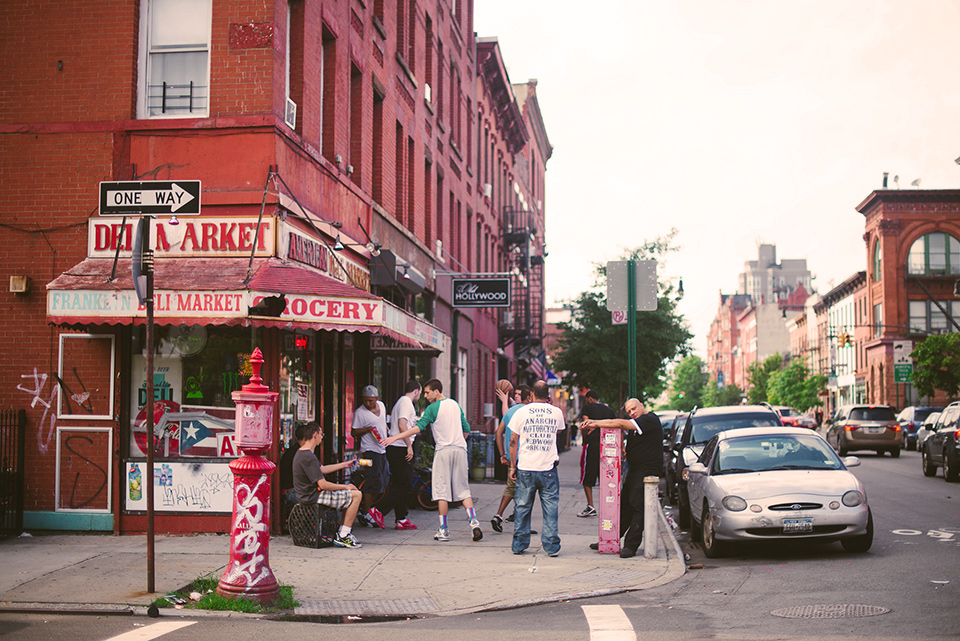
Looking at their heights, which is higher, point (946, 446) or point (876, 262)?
point (876, 262)

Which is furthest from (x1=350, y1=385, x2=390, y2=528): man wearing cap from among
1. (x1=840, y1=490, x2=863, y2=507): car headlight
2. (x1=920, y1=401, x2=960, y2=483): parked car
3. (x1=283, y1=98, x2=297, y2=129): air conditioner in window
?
(x1=920, y1=401, x2=960, y2=483): parked car

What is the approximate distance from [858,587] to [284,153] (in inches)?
326

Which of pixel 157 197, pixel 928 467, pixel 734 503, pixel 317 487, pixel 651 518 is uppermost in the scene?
pixel 157 197

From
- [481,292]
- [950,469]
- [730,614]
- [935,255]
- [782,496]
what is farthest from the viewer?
[935,255]

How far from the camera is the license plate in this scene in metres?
10.3

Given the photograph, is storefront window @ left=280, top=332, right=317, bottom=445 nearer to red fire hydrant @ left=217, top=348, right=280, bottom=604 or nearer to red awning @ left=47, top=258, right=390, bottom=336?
red awning @ left=47, top=258, right=390, bottom=336

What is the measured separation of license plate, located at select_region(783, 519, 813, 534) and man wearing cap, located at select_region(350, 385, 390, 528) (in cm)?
528

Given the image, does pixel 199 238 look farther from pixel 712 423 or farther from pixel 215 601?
pixel 712 423

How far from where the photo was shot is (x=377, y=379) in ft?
62.2

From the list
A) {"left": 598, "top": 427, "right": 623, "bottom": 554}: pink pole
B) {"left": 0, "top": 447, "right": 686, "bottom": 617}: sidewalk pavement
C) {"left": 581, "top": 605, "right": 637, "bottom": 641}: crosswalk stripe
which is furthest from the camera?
{"left": 598, "top": 427, "right": 623, "bottom": 554}: pink pole

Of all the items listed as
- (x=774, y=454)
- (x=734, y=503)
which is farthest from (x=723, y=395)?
(x=734, y=503)

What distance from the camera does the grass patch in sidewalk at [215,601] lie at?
7.79 metres

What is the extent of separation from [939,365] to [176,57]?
143 feet

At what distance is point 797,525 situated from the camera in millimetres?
10289
